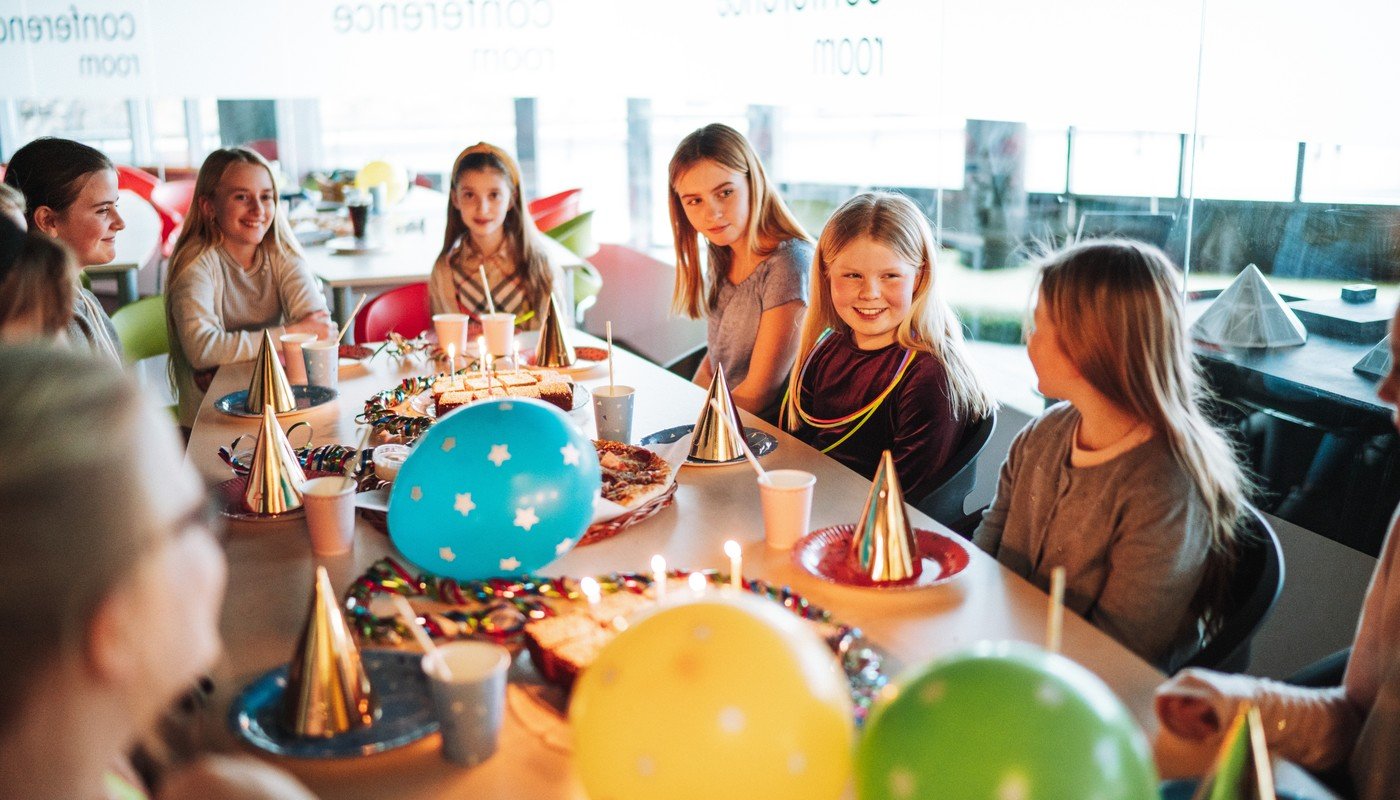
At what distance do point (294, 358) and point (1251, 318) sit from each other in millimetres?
2179

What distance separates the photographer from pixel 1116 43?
9.05 ft

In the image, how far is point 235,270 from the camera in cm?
326

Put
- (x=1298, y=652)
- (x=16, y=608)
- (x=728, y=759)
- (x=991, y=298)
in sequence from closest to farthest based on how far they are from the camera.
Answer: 1. (x=16, y=608)
2. (x=728, y=759)
3. (x=1298, y=652)
4. (x=991, y=298)

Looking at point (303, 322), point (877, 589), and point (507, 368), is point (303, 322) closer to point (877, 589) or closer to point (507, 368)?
point (507, 368)

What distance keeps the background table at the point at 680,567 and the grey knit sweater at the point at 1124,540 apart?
6.3 inches

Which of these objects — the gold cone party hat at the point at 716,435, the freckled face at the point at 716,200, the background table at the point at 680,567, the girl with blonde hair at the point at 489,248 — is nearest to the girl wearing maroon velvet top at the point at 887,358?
the background table at the point at 680,567

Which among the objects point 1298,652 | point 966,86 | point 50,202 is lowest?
point 1298,652

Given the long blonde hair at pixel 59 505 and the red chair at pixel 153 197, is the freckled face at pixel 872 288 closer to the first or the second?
the long blonde hair at pixel 59 505

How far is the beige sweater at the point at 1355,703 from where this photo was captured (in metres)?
1.16

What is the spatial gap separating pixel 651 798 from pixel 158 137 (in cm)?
727

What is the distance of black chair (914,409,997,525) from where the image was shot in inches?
85.0

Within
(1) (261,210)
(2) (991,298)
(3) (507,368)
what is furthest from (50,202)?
(2) (991,298)

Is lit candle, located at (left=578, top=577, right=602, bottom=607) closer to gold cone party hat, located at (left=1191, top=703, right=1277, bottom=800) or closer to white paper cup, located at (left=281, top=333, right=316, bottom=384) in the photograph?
gold cone party hat, located at (left=1191, top=703, right=1277, bottom=800)

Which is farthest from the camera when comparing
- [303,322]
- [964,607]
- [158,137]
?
[158,137]
